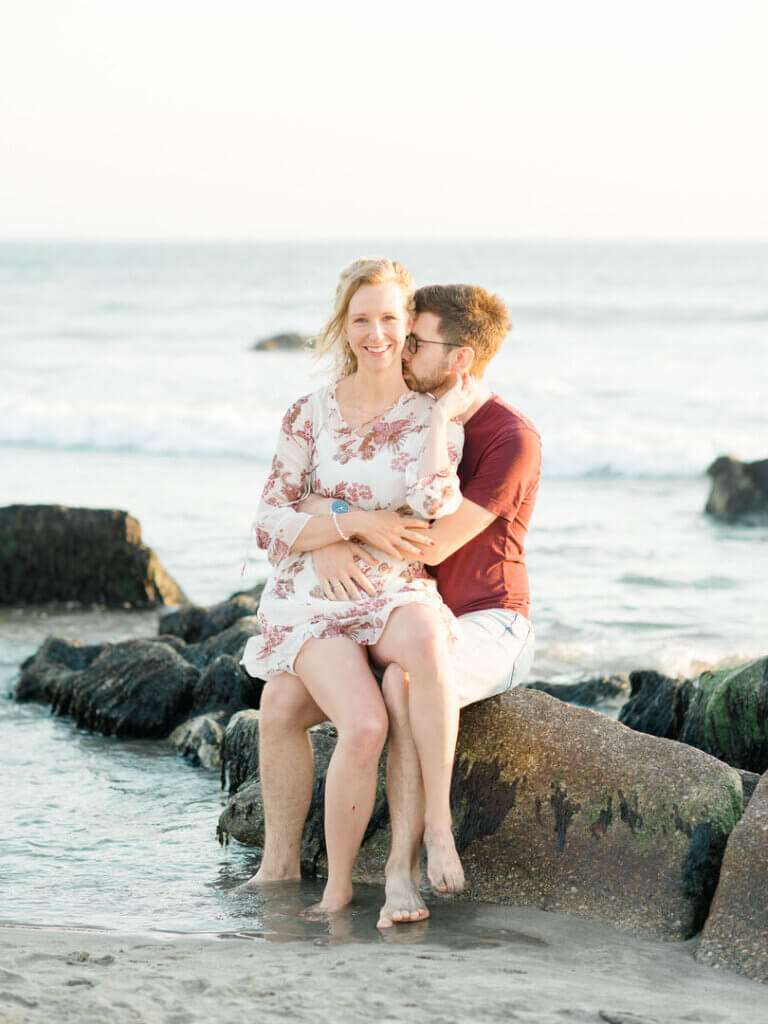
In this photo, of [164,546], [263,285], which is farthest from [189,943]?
[263,285]

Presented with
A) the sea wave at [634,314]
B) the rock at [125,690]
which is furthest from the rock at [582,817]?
the sea wave at [634,314]

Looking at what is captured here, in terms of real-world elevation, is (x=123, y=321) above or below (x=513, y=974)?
above

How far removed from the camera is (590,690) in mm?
7148

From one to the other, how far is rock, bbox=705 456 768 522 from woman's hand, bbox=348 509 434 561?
9180 millimetres

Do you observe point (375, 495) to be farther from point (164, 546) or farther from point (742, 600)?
point (164, 546)

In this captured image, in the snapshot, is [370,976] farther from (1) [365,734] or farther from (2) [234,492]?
(2) [234,492]

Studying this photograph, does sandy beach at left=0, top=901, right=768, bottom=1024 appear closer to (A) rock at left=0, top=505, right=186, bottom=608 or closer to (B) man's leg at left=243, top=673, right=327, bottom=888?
(B) man's leg at left=243, top=673, right=327, bottom=888

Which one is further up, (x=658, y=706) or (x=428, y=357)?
(x=428, y=357)

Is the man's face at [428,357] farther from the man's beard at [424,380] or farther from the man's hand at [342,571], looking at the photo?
the man's hand at [342,571]

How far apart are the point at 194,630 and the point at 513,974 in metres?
5.52

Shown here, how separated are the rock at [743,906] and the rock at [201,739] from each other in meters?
2.92

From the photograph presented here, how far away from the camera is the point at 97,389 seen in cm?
2562

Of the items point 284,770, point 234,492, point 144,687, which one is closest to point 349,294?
point 284,770

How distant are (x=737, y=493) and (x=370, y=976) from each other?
10533 mm
